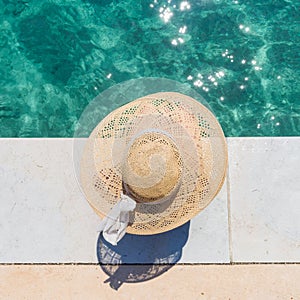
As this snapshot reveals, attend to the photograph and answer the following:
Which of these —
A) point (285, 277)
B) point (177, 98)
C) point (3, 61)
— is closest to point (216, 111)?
point (177, 98)

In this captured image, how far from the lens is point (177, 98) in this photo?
4.07m

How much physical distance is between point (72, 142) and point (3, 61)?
1.17 meters

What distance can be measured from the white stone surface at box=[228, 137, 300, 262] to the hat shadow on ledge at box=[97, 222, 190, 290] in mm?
491

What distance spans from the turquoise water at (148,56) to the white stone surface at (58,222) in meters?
0.40

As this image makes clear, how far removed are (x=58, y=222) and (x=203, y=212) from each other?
49.7 inches

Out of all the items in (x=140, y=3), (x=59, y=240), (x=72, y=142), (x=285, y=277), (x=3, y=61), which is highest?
(x=140, y=3)

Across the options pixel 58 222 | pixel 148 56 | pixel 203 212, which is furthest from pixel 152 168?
pixel 148 56

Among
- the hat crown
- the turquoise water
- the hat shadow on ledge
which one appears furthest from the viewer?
the turquoise water

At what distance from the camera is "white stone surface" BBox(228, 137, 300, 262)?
4.56 m

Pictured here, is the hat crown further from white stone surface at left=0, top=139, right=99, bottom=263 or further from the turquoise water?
the turquoise water

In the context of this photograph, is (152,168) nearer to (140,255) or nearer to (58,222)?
(140,255)

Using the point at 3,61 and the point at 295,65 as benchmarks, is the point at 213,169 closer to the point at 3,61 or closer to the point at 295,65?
the point at 295,65

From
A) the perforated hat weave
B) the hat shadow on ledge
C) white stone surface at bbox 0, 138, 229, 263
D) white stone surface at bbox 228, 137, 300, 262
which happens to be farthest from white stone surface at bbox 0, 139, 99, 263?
white stone surface at bbox 228, 137, 300, 262

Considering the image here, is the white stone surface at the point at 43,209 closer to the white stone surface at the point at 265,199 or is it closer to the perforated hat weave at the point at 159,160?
the perforated hat weave at the point at 159,160
